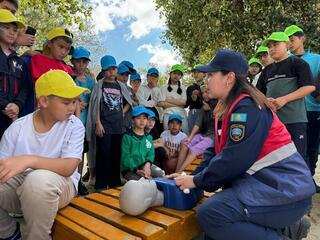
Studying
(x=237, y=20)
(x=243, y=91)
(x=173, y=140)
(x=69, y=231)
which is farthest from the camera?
(x=237, y=20)

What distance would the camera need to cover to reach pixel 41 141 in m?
2.81

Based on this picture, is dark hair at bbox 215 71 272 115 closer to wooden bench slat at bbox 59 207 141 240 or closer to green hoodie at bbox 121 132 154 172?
wooden bench slat at bbox 59 207 141 240

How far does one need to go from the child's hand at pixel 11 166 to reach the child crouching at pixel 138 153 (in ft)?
8.42

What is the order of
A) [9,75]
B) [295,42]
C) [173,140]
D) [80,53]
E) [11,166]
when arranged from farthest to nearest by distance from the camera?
Answer: [173,140], [80,53], [295,42], [9,75], [11,166]

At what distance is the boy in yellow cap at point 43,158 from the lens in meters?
2.46

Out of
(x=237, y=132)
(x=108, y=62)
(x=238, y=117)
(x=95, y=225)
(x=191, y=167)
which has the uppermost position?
(x=108, y=62)

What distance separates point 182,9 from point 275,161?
10830 millimetres

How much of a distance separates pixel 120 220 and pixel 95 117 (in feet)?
8.52

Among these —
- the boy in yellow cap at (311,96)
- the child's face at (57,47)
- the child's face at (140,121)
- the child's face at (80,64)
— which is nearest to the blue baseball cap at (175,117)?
the child's face at (140,121)

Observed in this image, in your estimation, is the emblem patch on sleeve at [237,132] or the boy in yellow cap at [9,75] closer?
the emblem patch on sleeve at [237,132]

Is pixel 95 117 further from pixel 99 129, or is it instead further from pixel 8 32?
pixel 8 32

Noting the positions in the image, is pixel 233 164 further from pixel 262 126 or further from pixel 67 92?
pixel 67 92

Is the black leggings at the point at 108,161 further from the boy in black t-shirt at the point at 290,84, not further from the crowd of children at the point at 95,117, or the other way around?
the boy in black t-shirt at the point at 290,84

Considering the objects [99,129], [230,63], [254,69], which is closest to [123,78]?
[99,129]
